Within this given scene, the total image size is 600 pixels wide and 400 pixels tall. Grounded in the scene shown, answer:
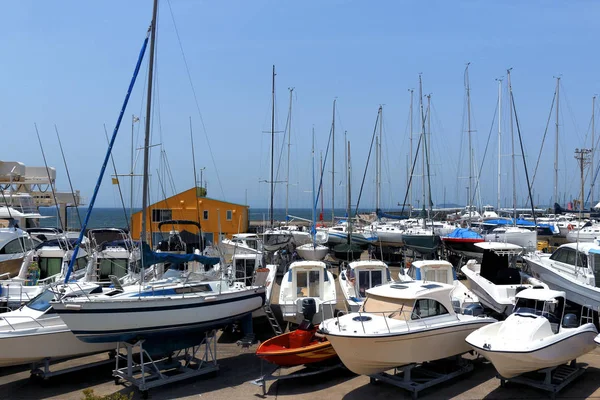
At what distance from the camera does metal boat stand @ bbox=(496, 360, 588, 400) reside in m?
10.5

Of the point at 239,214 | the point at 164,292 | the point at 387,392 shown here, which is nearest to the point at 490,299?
the point at 387,392

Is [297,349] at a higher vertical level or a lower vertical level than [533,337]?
lower

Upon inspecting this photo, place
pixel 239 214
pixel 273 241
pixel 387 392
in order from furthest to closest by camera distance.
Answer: pixel 239 214
pixel 273 241
pixel 387 392

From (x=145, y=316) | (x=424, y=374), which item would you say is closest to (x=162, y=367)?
(x=145, y=316)

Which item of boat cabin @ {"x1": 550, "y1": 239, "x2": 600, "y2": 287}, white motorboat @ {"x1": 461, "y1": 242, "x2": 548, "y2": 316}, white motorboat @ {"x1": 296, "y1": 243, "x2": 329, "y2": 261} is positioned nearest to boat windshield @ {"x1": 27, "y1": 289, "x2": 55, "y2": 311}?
white motorboat @ {"x1": 461, "y1": 242, "x2": 548, "y2": 316}

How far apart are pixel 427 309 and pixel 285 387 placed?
3347mm

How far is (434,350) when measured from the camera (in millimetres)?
11258

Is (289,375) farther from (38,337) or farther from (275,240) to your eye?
(275,240)

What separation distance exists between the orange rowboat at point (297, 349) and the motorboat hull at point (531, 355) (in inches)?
118

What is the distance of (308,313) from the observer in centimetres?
1320

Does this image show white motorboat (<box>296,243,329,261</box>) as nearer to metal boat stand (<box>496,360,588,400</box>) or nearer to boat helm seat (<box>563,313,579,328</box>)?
metal boat stand (<box>496,360,588,400</box>)

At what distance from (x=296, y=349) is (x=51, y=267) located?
10.3m

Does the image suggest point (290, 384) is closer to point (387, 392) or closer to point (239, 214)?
point (387, 392)

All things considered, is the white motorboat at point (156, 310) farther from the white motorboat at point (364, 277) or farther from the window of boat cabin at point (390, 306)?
the white motorboat at point (364, 277)
